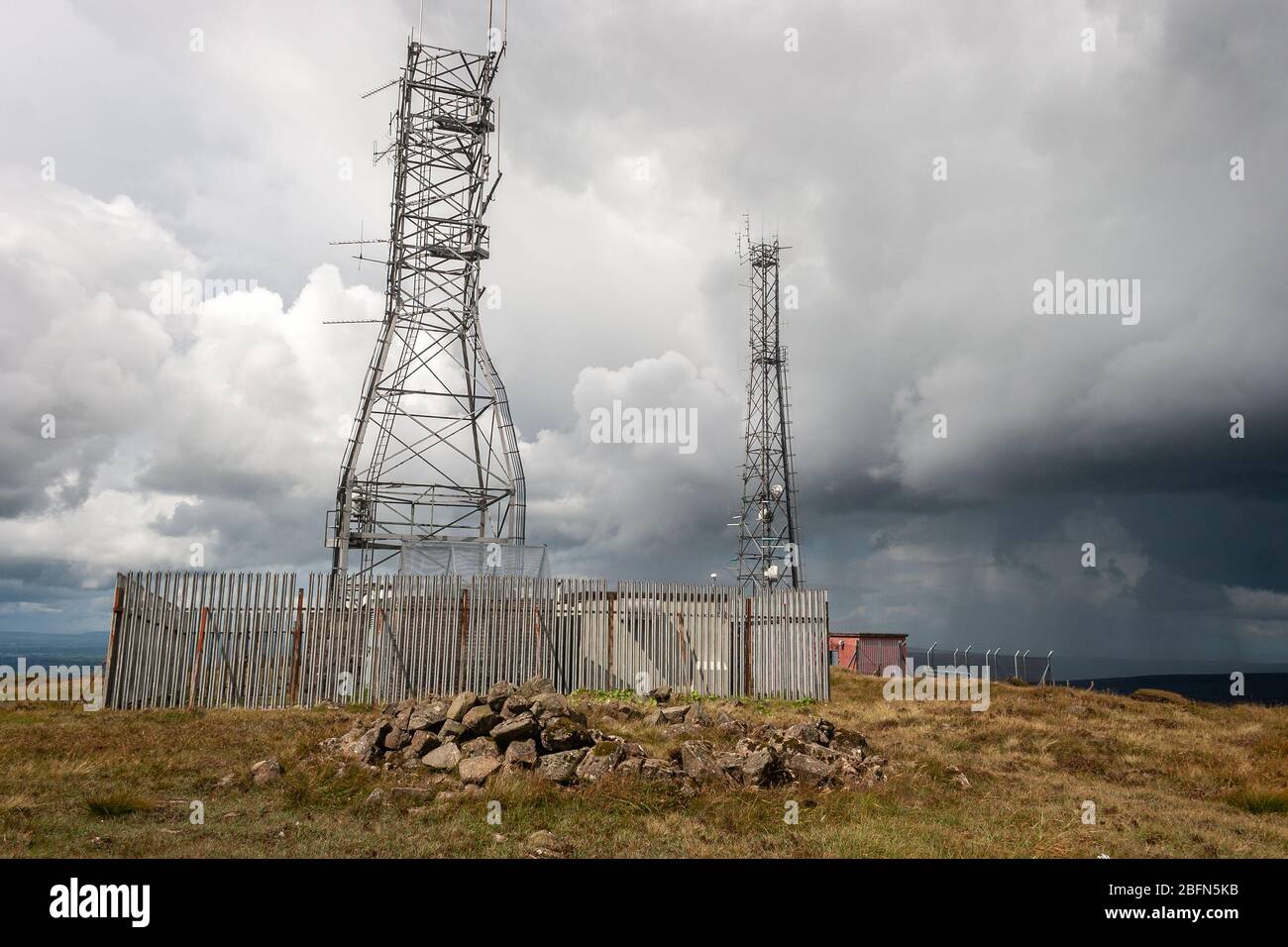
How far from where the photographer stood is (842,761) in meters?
10.7

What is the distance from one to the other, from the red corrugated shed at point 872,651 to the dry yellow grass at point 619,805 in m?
23.6

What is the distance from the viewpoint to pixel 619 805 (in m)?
8.89

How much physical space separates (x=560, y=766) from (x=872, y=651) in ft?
101

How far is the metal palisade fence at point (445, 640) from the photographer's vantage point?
1608 centimetres

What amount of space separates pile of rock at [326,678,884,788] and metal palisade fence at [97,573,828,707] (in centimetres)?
539

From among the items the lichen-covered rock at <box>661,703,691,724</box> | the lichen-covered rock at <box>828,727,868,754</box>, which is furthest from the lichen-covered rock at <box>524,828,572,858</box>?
the lichen-covered rock at <box>661,703,691,724</box>

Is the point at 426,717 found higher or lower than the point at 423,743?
higher

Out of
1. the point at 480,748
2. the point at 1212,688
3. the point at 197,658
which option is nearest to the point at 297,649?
the point at 197,658

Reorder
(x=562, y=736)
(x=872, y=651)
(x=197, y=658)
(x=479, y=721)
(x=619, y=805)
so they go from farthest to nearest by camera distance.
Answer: (x=872, y=651) < (x=197, y=658) < (x=479, y=721) < (x=562, y=736) < (x=619, y=805)

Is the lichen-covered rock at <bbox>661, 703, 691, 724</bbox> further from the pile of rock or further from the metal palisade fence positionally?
the metal palisade fence

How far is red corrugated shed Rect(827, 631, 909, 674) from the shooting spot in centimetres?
3784

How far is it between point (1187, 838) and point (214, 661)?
15923 millimetres

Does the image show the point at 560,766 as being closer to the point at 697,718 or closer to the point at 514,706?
the point at 514,706

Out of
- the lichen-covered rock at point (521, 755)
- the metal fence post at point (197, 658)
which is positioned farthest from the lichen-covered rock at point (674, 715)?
the metal fence post at point (197, 658)
